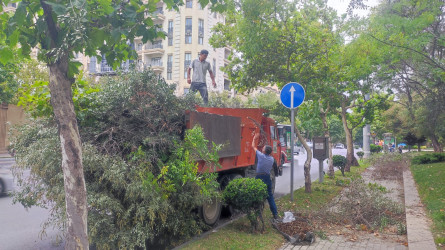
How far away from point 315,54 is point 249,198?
565 cm

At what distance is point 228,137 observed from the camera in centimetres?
722

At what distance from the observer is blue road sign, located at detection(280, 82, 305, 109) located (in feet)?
28.9

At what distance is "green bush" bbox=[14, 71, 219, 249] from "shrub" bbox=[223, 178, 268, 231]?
717mm

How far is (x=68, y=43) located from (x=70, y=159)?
110cm

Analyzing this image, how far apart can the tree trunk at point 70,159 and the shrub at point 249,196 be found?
331 cm

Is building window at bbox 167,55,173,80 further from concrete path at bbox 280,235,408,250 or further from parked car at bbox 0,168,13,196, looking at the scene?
concrete path at bbox 280,235,408,250

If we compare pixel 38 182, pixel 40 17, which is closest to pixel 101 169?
pixel 38 182

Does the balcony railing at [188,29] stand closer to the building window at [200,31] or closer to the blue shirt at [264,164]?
the building window at [200,31]

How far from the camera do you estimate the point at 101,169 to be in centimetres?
489

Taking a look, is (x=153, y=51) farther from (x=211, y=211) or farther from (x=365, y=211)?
(x=365, y=211)

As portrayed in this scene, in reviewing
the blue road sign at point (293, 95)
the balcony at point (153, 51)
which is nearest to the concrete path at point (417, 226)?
the blue road sign at point (293, 95)

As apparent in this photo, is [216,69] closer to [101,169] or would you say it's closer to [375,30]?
[375,30]

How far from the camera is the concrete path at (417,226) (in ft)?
18.8

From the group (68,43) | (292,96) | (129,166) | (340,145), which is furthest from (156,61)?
(340,145)
